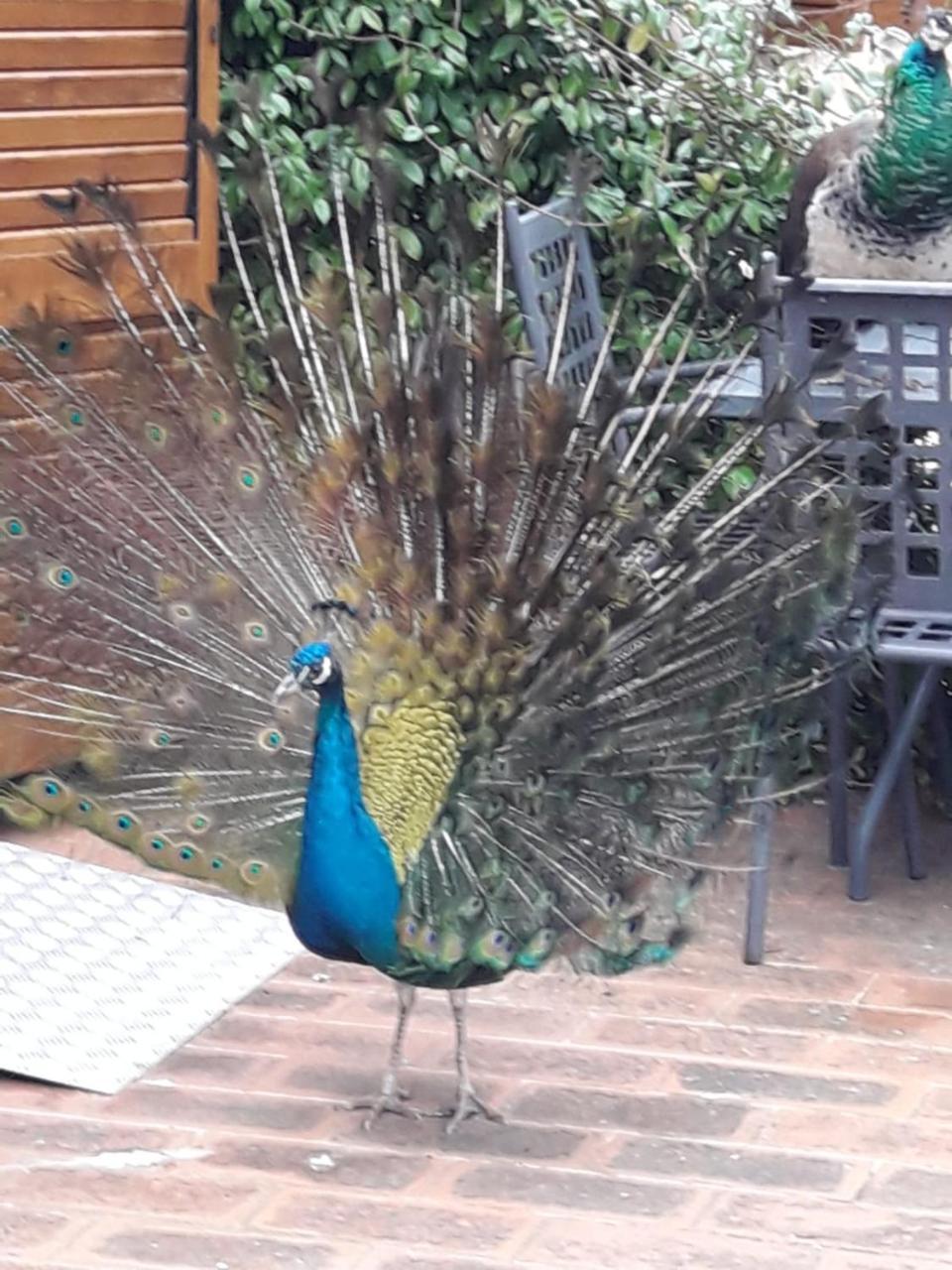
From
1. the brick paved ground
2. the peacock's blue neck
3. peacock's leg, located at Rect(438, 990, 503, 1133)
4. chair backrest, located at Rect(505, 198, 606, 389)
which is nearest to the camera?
the brick paved ground

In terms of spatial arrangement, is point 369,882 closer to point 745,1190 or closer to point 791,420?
point 745,1190

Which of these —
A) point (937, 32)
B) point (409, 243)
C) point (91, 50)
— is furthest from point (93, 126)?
point (937, 32)

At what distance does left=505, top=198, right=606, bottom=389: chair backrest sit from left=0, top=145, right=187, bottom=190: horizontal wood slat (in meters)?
0.84

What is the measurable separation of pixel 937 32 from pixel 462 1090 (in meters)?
2.62

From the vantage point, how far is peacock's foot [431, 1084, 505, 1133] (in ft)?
11.6

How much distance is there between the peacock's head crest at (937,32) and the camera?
485 cm

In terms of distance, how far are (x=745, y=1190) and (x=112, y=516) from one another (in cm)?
150

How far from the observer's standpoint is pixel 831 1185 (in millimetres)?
3312

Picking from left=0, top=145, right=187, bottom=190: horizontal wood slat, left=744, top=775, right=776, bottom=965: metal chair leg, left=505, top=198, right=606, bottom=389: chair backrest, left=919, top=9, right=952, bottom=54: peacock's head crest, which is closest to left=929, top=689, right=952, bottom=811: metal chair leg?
left=744, top=775, right=776, bottom=965: metal chair leg

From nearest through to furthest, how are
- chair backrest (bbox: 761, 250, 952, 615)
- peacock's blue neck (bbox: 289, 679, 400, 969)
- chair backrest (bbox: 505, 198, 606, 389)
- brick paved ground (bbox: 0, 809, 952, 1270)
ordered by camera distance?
1. brick paved ground (bbox: 0, 809, 952, 1270)
2. peacock's blue neck (bbox: 289, 679, 400, 969)
3. chair backrest (bbox: 761, 250, 952, 615)
4. chair backrest (bbox: 505, 198, 606, 389)

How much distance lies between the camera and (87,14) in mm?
4652

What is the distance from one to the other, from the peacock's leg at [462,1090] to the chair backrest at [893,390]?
1.22 meters

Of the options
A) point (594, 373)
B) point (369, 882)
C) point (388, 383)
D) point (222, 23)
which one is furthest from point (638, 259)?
point (222, 23)

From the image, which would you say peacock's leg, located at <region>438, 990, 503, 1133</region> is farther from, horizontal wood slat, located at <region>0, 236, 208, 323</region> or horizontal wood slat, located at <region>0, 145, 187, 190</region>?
horizontal wood slat, located at <region>0, 145, 187, 190</region>
